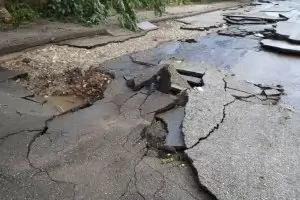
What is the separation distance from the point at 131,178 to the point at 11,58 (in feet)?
11.5

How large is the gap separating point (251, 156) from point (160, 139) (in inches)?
34.0

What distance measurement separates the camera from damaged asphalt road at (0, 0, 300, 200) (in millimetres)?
2562

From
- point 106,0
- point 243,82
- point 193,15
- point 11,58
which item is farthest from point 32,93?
point 193,15

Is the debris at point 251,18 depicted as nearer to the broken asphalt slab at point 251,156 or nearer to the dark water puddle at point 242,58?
the dark water puddle at point 242,58

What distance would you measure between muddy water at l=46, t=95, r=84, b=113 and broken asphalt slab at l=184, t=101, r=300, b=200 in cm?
152

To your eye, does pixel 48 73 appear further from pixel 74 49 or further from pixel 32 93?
pixel 74 49

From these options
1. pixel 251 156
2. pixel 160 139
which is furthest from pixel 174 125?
pixel 251 156

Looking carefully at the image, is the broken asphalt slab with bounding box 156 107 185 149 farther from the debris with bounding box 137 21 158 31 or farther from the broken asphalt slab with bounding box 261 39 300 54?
the debris with bounding box 137 21 158 31

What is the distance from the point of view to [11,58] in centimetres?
519

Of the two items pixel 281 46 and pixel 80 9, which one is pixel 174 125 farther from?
pixel 80 9

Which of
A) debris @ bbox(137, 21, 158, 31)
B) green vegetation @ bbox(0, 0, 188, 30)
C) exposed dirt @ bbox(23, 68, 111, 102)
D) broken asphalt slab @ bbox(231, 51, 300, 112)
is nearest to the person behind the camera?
exposed dirt @ bbox(23, 68, 111, 102)

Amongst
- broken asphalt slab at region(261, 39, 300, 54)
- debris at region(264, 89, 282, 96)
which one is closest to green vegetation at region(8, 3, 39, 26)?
broken asphalt slab at region(261, 39, 300, 54)

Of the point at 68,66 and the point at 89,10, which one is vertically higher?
the point at 89,10

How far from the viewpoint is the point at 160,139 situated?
10.6ft
